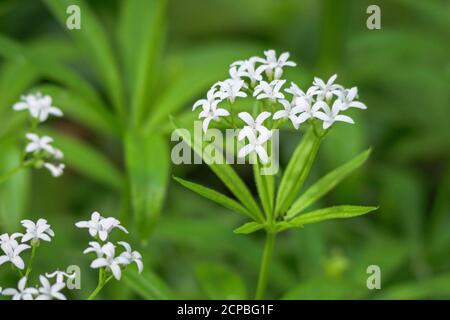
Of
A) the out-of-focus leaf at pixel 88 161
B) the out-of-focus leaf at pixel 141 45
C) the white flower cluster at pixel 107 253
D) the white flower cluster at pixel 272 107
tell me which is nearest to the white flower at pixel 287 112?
the white flower cluster at pixel 272 107

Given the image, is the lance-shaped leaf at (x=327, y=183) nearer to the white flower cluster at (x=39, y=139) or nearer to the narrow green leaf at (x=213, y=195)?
the narrow green leaf at (x=213, y=195)

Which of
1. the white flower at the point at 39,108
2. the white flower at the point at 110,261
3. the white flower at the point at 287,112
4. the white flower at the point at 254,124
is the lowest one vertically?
the white flower at the point at 110,261

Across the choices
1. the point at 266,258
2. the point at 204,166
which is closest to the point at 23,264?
the point at 266,258

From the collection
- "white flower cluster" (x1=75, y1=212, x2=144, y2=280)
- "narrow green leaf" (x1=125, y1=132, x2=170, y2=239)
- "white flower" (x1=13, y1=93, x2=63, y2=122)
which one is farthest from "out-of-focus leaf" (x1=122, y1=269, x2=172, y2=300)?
"white flower" (x1=13, y1=93, x2=63, y2=122)

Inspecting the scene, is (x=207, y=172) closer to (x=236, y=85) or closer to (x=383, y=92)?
(x=383, y=92)

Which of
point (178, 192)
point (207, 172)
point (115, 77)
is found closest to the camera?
point (115, 77)
